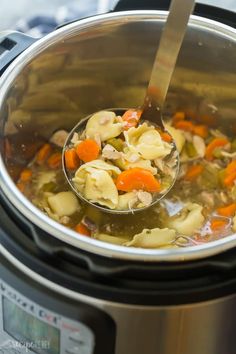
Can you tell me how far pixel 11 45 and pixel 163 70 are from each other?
0.20 metres

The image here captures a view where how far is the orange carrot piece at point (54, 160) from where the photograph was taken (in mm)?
1058

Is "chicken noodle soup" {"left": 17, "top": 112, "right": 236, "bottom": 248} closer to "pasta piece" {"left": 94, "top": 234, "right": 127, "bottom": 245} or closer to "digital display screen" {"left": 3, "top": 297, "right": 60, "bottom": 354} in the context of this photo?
"pasta piece" {"left": 94, "top": 234, "right": 127, "bottom": 245}

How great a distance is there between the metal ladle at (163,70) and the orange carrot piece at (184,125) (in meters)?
0.13

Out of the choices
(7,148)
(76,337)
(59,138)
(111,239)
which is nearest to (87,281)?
(76,337)

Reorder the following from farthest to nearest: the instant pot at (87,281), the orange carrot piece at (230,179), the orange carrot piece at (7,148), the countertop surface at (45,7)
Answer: the countertop surface at (45,7)
the orange carrot piece at (230,179)
the orange carrot piece at (7,148)
the instant pot at (87,281)

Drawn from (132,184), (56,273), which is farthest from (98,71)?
(56,273)

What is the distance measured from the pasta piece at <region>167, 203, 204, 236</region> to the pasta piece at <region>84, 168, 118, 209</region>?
0.10 meters

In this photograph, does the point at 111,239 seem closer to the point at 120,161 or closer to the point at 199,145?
the point at 120,161

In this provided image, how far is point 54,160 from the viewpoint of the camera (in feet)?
3.50

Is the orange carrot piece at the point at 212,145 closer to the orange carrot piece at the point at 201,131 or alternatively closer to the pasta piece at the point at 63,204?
the orange carrot piece at the point at 201,131

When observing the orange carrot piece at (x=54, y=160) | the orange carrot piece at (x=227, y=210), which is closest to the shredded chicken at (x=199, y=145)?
the orange carrot piece at (x=227, y=210)

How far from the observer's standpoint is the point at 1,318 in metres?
0.80

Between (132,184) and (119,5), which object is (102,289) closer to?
(132,184)

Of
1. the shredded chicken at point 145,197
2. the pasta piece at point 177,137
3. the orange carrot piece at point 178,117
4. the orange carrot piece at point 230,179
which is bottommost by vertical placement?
the orange carrot piece at point 230,179
